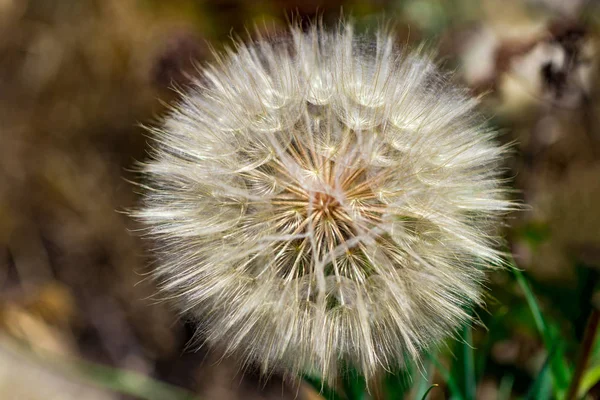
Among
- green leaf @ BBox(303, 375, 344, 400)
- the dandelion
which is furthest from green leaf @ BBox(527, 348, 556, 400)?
green leaf @ BBox(303, 375, 344, 400)

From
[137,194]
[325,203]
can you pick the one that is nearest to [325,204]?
[325,203]

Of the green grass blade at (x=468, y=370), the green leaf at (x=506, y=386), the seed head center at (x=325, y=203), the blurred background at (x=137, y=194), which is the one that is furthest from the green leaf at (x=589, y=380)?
the seed head center at (x=325, y=203)

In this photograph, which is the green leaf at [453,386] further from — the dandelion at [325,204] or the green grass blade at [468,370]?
the dandelion at [325,204]

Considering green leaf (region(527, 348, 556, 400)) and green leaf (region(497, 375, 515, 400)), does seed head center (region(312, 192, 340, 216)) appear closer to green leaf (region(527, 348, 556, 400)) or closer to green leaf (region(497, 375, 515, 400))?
green leaf (region(527, 348, 556, 400))

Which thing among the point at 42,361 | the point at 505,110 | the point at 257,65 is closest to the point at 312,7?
the point at 505,110

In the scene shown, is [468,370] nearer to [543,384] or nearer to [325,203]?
[543,384]

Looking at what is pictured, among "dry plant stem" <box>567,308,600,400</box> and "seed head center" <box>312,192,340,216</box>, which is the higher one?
"seed head center" <box>312,192,340,216</box>
